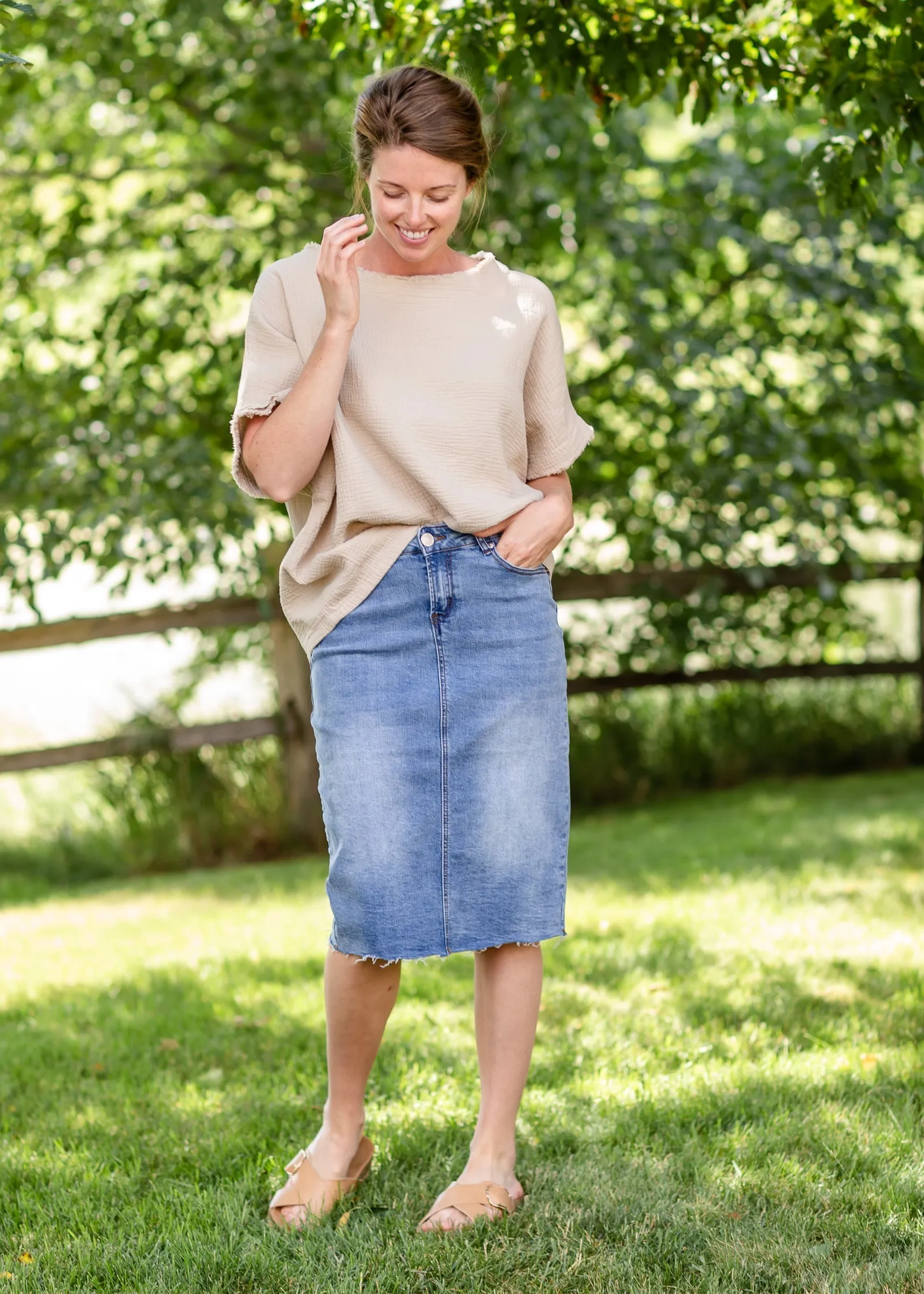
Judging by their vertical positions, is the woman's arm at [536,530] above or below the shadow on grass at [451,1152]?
above

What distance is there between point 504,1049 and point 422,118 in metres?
1.61

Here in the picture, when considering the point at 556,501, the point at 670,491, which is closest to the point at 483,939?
the point at 556,501

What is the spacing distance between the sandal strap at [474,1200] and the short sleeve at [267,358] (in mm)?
1252

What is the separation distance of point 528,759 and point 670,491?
437 cm

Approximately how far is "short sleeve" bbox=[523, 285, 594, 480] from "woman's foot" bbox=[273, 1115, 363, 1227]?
1.24m

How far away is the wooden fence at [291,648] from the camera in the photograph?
6.54 meters

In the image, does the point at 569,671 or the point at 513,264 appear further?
the point at 569,671

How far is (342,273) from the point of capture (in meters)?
2.11

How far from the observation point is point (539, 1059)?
9.91ft

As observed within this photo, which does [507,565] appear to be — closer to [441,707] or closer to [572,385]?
[441,707]

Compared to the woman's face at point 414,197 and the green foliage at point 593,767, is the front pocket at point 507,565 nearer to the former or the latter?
the woman's face at point 414,197

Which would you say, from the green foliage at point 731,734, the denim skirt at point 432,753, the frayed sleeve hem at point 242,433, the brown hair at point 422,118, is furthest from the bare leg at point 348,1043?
the green foliage at point 731,734

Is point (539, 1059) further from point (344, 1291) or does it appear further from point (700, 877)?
point (700, 877)

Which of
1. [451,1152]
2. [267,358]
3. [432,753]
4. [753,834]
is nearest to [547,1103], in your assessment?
[451,1152]
